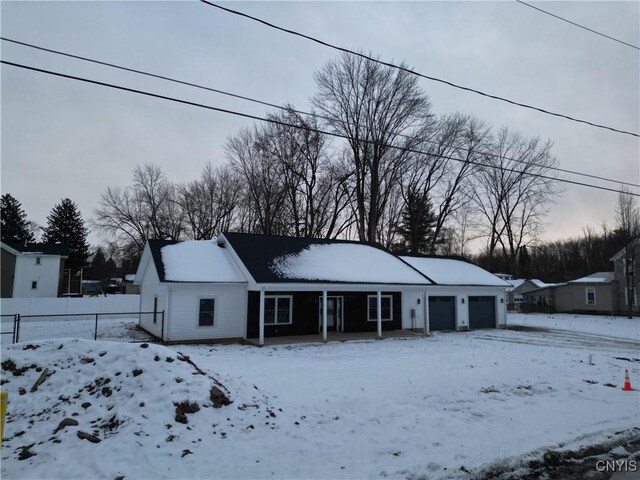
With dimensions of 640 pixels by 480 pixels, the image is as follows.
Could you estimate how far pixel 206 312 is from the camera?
1866cm

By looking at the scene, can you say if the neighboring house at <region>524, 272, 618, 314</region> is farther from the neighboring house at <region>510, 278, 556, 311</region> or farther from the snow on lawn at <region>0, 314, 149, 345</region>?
the snow on lawn at <region>0, 314, 149, 345</region>

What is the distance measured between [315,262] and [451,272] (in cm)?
1030

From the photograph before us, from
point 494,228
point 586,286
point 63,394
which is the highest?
point 494,228

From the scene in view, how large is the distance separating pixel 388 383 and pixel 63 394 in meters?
6.88

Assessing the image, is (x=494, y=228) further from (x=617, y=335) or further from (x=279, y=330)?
(x=279, y=330)

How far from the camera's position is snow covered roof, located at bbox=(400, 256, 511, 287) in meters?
25.9

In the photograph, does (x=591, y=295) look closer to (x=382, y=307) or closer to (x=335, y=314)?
(x=382, y=307)

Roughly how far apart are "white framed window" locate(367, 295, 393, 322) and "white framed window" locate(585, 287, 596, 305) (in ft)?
85.0

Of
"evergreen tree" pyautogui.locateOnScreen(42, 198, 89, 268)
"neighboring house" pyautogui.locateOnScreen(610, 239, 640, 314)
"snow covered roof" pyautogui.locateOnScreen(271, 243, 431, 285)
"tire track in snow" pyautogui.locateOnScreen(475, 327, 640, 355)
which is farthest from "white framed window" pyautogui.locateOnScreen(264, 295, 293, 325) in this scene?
"evergreen tree" pyautogui.locateOnScreen(42, 198, 89, 268)

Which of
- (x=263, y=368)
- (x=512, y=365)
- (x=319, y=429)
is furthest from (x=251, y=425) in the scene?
(x=512, y=365)

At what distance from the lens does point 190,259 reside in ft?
65.9

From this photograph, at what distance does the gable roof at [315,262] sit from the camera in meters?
19.5
